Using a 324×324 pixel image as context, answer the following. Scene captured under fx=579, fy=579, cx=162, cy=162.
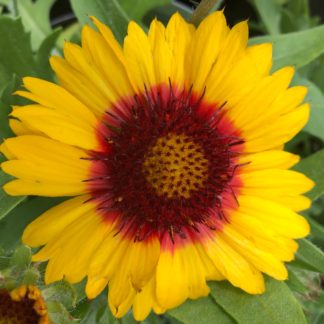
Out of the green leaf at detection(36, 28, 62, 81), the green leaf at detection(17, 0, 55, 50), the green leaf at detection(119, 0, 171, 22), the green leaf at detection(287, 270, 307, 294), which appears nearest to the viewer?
the green leaf at detection(287, 270, 307, 294)

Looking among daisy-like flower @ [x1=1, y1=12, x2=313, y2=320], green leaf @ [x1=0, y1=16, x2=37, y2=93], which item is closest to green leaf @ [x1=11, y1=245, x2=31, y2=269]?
daisy-like flower @ [x1=1, y1=12, x2=313, y2=320]

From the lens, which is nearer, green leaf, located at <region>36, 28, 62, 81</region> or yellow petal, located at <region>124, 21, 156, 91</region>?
yellow petal, located at <region>124, 21, 156, 91</region>

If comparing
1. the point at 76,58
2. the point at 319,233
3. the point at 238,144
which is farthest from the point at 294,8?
the point at 76,58

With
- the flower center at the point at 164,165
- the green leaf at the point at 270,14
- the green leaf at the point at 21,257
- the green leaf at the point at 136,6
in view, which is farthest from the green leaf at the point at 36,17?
the green leaf at the point at 21,257

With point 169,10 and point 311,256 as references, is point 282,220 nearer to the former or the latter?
point 311,256

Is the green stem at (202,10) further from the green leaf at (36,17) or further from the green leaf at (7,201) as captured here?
the green leaf at (36,17)

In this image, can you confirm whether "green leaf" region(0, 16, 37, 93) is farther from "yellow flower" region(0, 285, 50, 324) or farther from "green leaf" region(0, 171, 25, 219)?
"yellow flower" region(0, 285, 50, 324)
